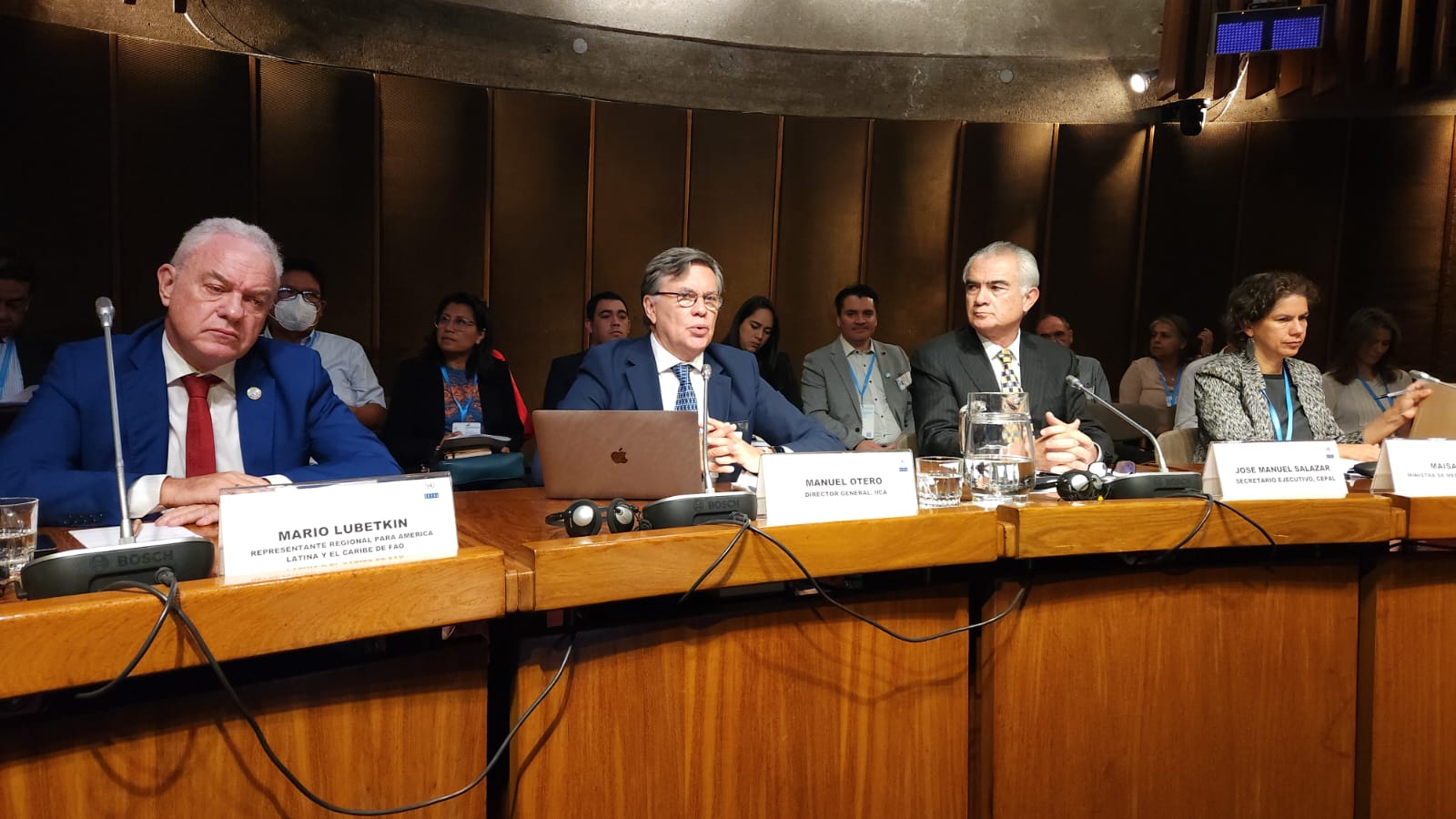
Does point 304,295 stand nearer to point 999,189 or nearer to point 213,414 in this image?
point 213,414

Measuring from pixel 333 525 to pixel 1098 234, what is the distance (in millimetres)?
5554

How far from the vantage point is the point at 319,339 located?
3863 millimetres

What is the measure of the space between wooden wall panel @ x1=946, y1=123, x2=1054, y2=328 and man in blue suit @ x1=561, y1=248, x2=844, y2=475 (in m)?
3.49

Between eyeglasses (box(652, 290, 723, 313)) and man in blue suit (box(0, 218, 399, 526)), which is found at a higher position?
eyeglasses (box(652, 290, 723, 313))

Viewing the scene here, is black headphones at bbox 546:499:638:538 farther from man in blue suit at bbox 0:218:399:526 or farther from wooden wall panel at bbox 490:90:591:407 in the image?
wooden wall panel at bbox 490:90:591:407

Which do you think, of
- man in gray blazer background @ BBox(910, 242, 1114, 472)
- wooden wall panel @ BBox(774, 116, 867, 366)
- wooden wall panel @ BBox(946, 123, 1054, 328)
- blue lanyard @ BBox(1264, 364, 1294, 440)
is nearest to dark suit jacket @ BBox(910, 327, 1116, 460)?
man in gray blazer background @ BBox(910, 242, 1114, 472)

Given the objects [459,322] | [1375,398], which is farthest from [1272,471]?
[459,322]

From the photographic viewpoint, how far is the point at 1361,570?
1629mm

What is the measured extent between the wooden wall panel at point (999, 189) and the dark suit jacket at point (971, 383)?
10.3 feet

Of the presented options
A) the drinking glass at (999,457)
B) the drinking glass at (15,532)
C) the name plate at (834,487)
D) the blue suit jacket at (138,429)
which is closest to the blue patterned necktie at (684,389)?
the blue suit jacket at (138,429)

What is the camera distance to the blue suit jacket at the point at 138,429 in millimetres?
1510

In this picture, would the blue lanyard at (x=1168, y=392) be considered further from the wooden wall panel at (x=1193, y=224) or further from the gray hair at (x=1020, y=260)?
the gray hair at (x=1020, y=260)

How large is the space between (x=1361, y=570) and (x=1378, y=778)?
1.13 feet

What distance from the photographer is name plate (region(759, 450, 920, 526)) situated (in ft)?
4.26
